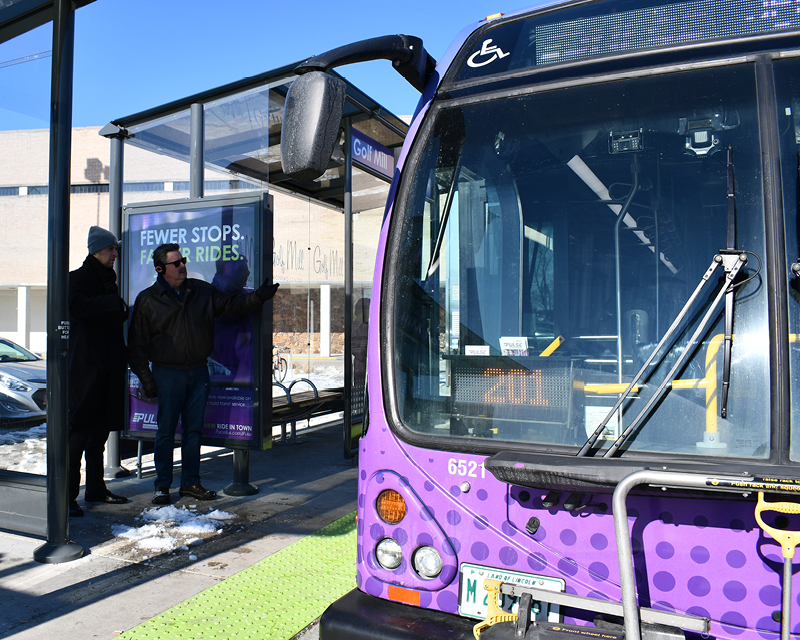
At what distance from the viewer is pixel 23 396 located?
5281mm

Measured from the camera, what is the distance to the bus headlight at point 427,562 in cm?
209

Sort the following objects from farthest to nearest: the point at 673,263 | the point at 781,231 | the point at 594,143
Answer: the point at 594,143 → the point at 673,263 → the point at 781,231

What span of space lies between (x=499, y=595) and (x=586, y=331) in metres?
0.86

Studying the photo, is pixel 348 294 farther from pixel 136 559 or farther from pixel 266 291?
pixel 136 559

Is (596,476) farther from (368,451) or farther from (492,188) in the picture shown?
(492,188)

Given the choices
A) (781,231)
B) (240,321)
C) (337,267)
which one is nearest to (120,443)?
(240,321)

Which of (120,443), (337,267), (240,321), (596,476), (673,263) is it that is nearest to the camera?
(596,476)

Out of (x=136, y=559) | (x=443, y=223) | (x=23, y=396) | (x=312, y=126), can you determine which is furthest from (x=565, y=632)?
(x=23, y=396)

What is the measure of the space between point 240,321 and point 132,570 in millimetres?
2123

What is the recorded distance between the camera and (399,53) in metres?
2.50

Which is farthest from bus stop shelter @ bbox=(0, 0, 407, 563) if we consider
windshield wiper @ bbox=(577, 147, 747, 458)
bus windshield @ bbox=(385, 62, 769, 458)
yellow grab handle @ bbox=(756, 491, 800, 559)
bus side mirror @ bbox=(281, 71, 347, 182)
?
yellow grab handle @ bbox=(756, 491, 800, 559)

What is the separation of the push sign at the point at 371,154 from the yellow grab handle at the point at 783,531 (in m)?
5.17

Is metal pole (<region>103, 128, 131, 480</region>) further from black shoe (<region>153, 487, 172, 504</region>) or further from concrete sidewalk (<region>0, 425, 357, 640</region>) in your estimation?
black shoe (<region>153, 487, 172, 504</region>)

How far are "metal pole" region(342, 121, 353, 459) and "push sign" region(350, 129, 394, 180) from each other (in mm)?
73
